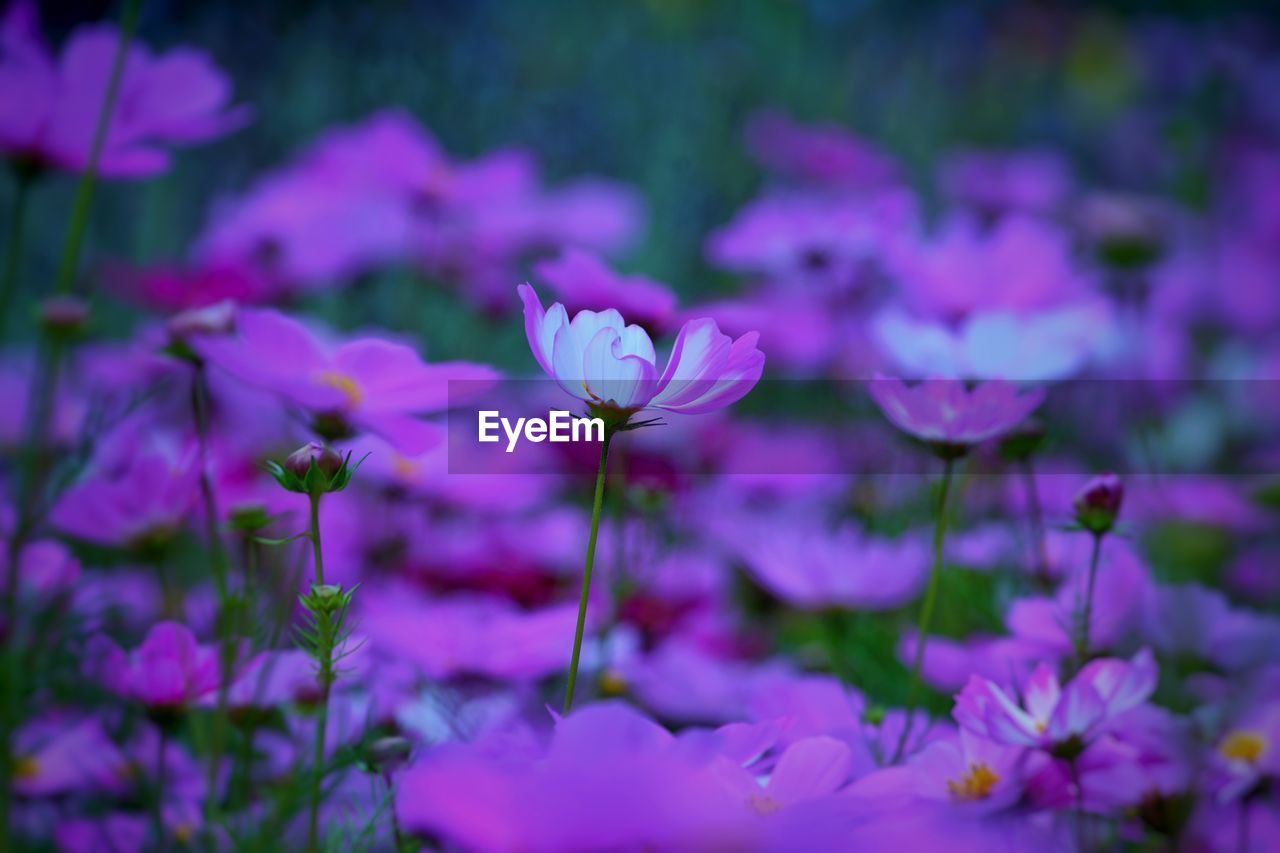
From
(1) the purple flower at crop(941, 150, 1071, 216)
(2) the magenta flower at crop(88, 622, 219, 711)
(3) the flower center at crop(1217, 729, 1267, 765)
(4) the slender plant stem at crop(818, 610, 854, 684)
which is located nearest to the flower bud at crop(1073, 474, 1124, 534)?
(3) the flower center at crop(1217, 729, 1267, 765)

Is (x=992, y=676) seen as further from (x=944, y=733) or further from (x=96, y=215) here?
(x=96, y=215)

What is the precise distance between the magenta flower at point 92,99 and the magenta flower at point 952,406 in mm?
343

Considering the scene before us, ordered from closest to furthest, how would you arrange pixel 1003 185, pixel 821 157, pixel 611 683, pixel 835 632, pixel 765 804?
pixel 765 804 → pixel 611 683 → pixel 835 632 → pixel 821 157 → pixel 1003 185

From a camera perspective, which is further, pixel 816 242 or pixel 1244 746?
pixel 816 242

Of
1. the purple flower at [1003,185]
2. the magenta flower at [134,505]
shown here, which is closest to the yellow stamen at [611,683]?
the magenta flower at [134,505]

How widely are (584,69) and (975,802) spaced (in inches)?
77.3

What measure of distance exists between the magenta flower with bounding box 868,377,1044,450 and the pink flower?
0.08 metres

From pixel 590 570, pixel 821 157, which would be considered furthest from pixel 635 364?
pixel 821 157

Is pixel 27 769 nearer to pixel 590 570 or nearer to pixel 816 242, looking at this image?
pixel 590 570

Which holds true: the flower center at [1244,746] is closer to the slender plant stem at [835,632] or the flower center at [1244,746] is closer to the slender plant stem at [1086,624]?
the slender plant stem at [1086,624]

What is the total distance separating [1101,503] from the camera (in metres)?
0.41

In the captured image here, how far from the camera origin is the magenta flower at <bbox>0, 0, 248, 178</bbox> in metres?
0.48

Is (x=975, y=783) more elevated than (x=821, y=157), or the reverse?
(x=821, y=157)

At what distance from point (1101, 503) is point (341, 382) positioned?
31 centimetres
